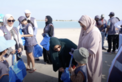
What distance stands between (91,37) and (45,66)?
284 centimetres

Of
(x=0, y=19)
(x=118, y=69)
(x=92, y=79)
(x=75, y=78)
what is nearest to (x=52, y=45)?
(x=75, y=78)

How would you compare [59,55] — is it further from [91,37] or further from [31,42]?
[31,42]

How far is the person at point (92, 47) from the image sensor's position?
2.04 metres

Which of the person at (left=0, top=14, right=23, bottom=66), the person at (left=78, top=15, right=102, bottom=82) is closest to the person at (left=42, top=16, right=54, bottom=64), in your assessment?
the person at (left=0, top=14, right=23, bottom=66)

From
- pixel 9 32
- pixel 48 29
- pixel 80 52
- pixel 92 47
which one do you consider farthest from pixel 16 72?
pixel 48 29

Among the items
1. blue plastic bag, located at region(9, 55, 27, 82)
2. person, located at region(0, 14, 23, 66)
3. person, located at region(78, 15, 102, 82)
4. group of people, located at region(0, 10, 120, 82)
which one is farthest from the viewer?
person, located at region(0, 14, 23, 66)

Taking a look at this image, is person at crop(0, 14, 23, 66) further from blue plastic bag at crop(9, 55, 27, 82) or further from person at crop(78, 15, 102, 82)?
person at crop(78, 15, 102, 82)

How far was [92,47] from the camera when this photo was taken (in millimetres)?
2018

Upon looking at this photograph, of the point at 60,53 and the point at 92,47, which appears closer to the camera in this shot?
the point at 92,47

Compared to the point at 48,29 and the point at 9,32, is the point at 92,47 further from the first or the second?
the point at 48,29

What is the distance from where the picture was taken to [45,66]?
443cm

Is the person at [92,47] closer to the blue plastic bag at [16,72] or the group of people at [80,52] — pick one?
the group of people at [80,52]

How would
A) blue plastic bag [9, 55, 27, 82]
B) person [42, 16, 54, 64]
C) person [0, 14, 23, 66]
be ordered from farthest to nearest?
person [42, 16, 54, 64] < person [0, 14, 23, 66] < blue plastic bag [9, 55, 27, 82]

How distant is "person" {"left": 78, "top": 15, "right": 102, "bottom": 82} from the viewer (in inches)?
80.3
